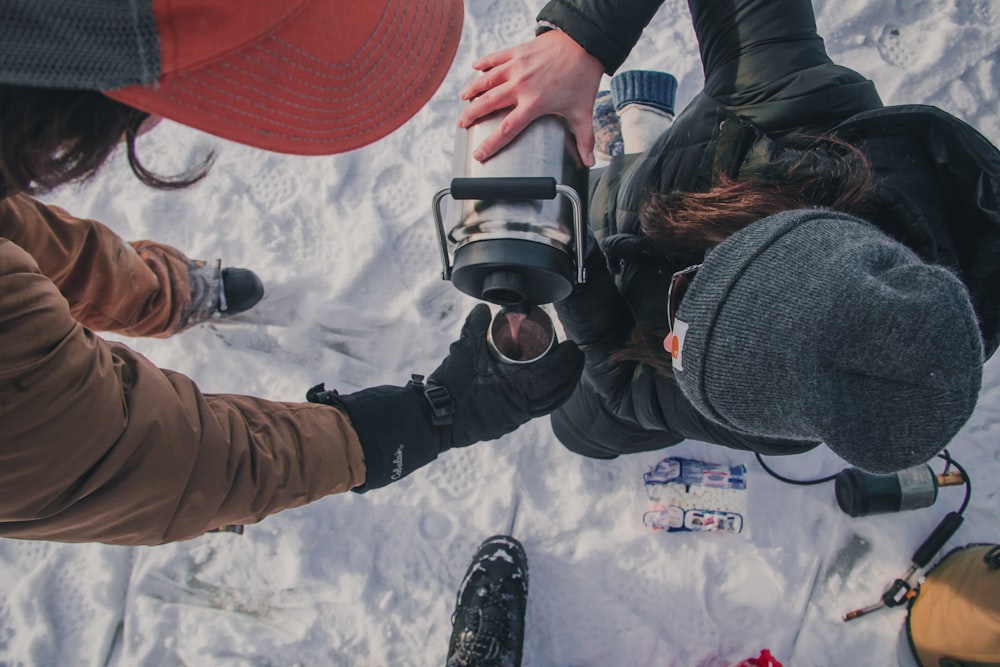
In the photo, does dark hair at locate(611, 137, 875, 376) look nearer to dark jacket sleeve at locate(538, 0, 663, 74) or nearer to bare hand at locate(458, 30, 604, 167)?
bare hand at locate(458, 30, 604, 167)

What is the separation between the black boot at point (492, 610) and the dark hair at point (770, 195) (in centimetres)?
119

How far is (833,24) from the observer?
91.4 inches

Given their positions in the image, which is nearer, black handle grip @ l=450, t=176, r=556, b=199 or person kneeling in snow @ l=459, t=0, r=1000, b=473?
person kneeling in snow @ l=459, t=0, r=1000, b=473

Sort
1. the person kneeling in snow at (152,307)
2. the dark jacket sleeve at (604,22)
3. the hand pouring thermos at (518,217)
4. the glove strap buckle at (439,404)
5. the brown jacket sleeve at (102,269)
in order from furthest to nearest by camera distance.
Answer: the glove strap buckle at (439,404), the brown jacket sleeve at (102,269), the dark jacket sleeve at (604,22), the hand pouring thermos at (518,217), the person kneeling in snow at (152,307)

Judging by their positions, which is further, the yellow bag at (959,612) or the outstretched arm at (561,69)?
the yellow bag at (959,612)

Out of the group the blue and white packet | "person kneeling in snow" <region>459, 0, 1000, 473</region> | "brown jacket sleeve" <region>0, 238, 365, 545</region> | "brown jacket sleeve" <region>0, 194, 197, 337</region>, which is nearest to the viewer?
"person kneeling in snow" <region>459, 0, 1000, 473</region>

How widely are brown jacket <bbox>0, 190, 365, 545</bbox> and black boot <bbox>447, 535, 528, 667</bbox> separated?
2.15ft

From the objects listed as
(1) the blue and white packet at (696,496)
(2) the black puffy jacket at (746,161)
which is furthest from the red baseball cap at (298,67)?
(1) the blue and white packet at (696,496)

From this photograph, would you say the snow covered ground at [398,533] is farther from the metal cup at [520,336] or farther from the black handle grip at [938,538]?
the metal cup at [520,336]

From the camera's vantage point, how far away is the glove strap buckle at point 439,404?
57.8 inches

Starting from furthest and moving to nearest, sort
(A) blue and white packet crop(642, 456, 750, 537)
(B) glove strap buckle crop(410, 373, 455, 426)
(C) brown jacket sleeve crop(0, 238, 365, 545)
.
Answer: (A) blue and white packet crop(642, 456, 750, 537)
(B) glove strap buckle crop(410, 373, 455, 426)
(C) brown jacket sleeve crop(0, 238, 365, 545)

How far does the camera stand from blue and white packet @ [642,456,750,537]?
188 centimetres

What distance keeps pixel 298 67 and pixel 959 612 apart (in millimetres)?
2096

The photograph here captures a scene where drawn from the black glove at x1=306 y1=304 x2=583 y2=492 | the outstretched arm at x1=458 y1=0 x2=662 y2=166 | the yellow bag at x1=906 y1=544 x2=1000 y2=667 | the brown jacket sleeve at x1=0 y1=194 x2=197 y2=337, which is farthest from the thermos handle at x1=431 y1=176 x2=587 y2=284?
the yellow bag at x1=906 y1=544 x2=1000 y2=667
